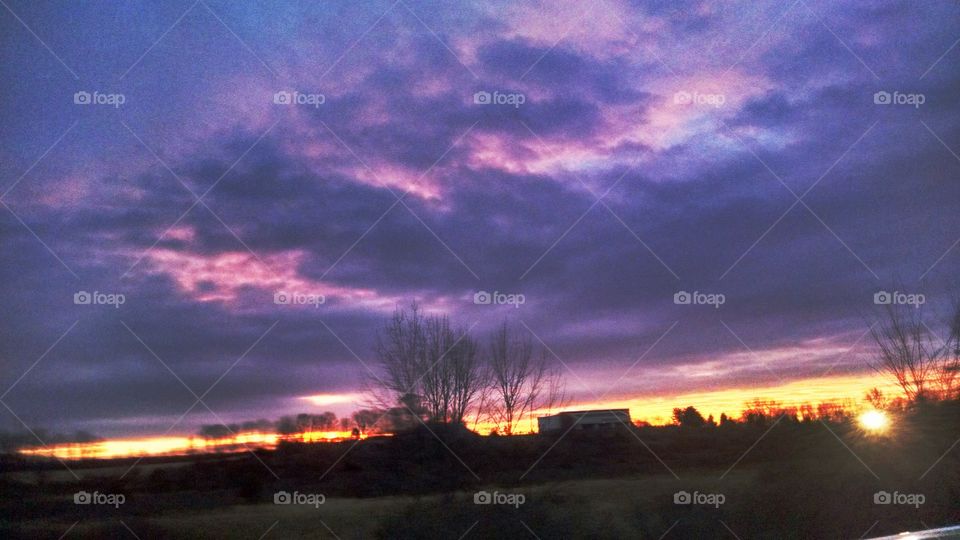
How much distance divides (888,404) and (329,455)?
29.2 ft

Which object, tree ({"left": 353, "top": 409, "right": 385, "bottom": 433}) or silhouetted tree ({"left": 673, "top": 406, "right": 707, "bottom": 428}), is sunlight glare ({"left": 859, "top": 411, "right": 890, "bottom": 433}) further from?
tree ({"left": 353, "top": 409, "right": 385, "bottom": 433})

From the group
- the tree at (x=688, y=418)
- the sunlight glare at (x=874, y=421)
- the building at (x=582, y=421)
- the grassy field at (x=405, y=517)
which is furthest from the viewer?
the sunlight glare at (x=874, y=421)

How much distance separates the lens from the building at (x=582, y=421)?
11789 mm

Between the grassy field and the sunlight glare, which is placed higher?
the sunlight glare

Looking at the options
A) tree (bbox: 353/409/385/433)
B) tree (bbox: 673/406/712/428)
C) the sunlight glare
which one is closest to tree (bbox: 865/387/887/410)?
the sunlight glare

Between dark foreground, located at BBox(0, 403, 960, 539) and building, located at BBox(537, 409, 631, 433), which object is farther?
building, located at BBox(537, 409, 631, 433)

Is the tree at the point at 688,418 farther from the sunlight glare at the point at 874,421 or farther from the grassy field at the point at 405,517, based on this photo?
the sunlight glare at the point at 874,421

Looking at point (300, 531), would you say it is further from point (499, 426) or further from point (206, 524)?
point (499, 426)

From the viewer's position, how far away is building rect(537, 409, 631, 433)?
11789mm

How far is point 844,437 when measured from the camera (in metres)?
12.9

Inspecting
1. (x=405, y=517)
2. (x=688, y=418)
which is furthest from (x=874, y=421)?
(x=405, y=517)

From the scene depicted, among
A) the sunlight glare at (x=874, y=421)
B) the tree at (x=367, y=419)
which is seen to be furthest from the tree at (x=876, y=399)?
the tree at (x=367, y=419)

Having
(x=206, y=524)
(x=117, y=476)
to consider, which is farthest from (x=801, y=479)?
(x=117, y=476)

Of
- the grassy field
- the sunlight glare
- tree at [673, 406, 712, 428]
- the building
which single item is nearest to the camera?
the grassy field
